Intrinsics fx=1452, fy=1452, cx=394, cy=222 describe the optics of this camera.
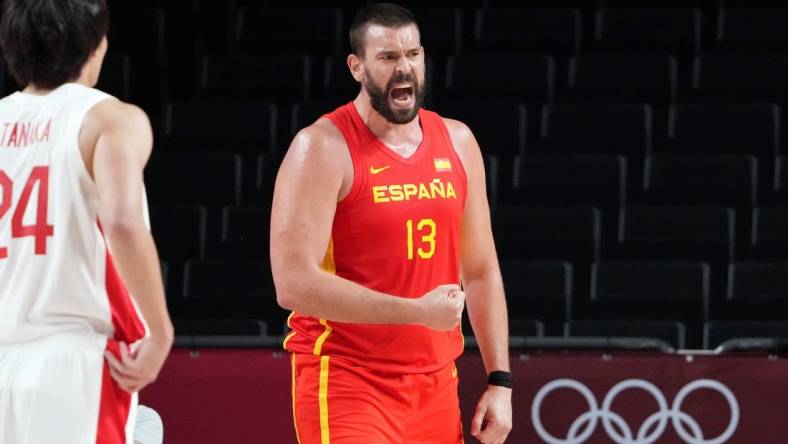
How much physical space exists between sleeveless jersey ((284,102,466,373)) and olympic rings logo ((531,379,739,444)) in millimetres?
1659

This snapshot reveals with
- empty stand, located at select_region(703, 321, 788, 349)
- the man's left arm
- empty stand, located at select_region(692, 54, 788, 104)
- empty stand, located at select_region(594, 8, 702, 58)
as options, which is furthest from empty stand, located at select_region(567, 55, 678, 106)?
the man's left arm

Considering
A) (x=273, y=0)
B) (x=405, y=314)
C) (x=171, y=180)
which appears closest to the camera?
(x=405, y=314)

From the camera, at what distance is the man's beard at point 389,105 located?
4.74 m

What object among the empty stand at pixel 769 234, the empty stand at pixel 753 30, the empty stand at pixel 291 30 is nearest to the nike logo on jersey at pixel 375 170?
the empty stand at pixel 769 234

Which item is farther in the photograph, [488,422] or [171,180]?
[171,180]

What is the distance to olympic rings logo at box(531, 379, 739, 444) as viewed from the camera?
6199mm

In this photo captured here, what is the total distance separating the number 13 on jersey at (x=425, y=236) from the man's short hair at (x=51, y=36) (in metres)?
1.55

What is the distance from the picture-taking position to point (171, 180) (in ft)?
32.4

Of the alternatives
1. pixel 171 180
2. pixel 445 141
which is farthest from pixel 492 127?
pixel 445 141

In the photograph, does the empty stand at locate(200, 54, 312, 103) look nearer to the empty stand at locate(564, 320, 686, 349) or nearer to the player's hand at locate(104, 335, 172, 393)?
the empty stand at locate(564, 320, 686, 349)

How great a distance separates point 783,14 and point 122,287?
28.4ft

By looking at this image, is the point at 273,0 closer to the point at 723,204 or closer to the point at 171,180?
the point at 171,180

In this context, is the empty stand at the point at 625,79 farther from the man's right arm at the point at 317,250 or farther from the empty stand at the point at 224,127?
the man's right arm at the point at 317,250

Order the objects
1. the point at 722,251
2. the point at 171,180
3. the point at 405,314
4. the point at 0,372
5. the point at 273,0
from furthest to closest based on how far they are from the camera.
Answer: the point at 273,0 < the point at 171,180 < the point at 722,251 < the point at 405,314 < the point at 0,372
